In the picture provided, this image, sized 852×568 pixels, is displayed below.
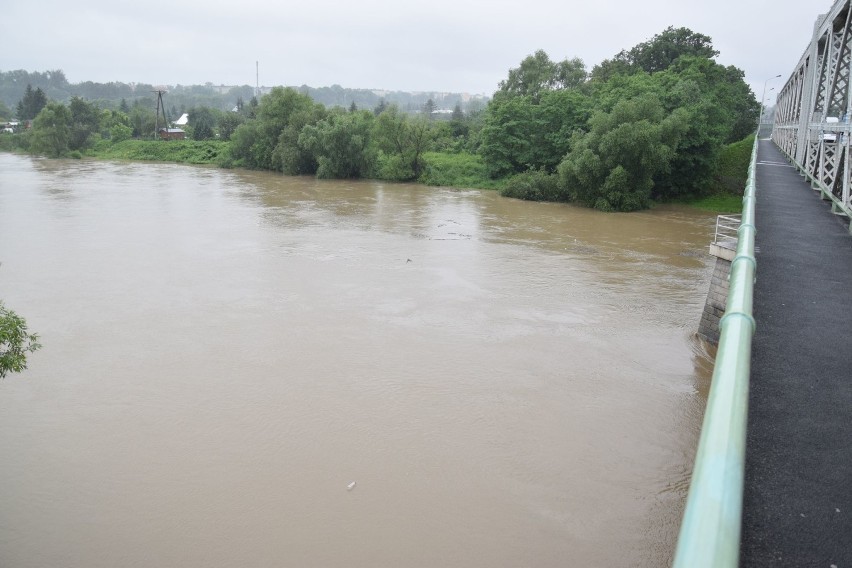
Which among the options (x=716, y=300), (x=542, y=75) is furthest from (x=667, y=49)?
(x=716, y=300)

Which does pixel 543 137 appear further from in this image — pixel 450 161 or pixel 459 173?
pixel 450 161

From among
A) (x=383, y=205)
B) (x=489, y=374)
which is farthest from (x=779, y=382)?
(x=383, y=205)

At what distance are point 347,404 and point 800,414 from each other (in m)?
8.87

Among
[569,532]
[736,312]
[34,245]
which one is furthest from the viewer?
[34,245]

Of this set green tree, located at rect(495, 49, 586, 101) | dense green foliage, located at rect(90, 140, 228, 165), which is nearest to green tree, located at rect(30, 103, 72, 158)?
dense green foliage, located at rect(90, 140, 228, 165)

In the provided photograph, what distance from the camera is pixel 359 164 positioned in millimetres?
48812

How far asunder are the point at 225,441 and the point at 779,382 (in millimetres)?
8873

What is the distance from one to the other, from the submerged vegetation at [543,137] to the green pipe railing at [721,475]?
1276 inches

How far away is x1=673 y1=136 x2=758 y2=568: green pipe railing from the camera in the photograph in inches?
74.8

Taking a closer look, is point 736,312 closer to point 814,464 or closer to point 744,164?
→ point 814,464

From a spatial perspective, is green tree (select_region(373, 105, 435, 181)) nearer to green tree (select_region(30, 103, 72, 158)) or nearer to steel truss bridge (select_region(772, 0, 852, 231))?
steel truss bridge (select_region(772, 0, 852, 231))

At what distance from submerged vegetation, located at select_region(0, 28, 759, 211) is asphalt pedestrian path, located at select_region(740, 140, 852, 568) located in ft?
88.5

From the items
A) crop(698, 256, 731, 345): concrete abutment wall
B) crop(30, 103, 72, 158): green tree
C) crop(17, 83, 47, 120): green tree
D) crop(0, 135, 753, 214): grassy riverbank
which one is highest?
crop(17, 83, 47, 120): green tree

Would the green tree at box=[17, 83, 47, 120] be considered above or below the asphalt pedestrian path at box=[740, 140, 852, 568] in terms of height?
above
